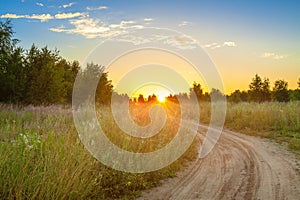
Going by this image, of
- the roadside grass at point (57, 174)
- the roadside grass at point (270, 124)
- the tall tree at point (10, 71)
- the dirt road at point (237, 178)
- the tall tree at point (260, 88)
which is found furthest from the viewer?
the tall tree at point (260, 88)

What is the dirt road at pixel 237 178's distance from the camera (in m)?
5.04

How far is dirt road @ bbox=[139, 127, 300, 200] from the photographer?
5.04 m

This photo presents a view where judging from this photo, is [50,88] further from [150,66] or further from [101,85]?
[150,66]

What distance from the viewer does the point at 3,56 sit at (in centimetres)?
2170

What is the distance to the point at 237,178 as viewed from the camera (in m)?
5.94

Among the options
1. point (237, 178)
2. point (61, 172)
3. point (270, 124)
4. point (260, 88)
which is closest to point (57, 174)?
point (61, 172)

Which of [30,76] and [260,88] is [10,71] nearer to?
[30,76]

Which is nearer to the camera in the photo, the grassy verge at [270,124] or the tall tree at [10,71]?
the grassy verge at [270,124]

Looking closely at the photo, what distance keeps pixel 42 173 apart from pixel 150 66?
5915mm

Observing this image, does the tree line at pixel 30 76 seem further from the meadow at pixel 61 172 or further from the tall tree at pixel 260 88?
the tall tree at pixel 260 88

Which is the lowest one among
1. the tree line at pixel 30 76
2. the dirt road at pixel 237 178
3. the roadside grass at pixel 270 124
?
the dirt road at pixel 237 178

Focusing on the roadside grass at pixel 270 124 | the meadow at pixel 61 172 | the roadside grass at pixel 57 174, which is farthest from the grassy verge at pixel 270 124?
the roadside grass at pixel 57 174

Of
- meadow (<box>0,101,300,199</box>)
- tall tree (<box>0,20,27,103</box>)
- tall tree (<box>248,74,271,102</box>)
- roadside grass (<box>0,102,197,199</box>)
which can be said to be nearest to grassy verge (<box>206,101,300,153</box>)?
meadow (<box>0,101,300,199</box>)

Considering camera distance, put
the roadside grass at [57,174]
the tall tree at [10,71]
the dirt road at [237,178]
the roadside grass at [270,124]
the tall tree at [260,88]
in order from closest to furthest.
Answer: the roadside grass at [57,174] → the dirt road at [237,178] → the roadside grass at [270,124] → the tall tree at [10,71] → the tall tree at [260,88]
